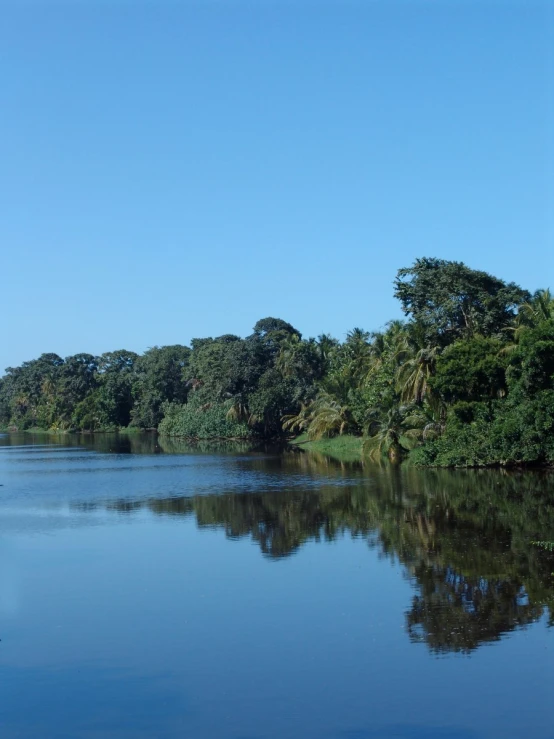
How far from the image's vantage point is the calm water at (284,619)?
438 inches

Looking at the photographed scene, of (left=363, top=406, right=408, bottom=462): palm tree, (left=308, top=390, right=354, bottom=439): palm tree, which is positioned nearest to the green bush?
(left=308, top=390, right=354, bottom=439): palm tree

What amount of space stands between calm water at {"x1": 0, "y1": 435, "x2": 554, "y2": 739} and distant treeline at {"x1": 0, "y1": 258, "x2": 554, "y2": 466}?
746cm

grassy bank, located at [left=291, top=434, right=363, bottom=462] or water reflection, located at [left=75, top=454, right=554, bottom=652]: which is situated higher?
grassy bank, located at [left=291, top=434, right=363, bottom=462]

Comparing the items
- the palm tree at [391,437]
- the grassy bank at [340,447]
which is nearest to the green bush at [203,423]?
the grassy bank at [340,447]

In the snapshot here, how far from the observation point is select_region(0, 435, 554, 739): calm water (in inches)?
438

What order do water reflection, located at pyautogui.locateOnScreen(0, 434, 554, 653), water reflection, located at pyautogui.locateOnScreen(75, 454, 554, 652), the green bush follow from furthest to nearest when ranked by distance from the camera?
the green bush
water reflection, located at pyautogui.locateOnScreen(0, 434, 554, 653)
water reflection, located at pyautogui.locateOnScreen(75, 454, 554, 652)

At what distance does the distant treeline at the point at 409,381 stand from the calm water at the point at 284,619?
24.5 feet

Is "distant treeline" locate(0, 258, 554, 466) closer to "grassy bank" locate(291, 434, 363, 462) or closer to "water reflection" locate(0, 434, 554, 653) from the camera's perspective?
"grassy bank" locate(291, 434, 363, 462)

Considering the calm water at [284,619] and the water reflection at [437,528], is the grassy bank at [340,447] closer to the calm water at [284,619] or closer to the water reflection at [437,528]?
the water reflection at [437,528]

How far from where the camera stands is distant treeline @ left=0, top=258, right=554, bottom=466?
38031 mm

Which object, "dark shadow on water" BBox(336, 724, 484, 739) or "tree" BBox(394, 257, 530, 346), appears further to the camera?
"tree" BBox(394, 257, 530, 346)

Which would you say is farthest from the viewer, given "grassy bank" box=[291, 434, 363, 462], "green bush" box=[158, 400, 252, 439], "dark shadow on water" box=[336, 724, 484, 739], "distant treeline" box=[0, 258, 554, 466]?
"green bush" box=[158, 400, 252, 439]

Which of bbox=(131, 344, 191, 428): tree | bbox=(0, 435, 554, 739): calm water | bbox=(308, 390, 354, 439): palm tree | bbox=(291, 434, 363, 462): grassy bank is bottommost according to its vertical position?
bbox=(0, 435, 554, 739): calm water

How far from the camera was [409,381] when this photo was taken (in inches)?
1834
